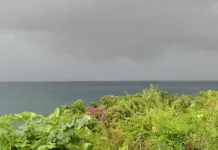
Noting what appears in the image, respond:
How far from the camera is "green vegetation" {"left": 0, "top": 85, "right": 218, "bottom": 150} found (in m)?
1.94

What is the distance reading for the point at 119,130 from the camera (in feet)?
23.6

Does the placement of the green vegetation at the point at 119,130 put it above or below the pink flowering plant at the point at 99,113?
above

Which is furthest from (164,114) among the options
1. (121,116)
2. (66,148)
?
(121,116)


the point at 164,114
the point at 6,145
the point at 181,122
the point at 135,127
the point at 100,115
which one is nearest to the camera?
the point at 6,145

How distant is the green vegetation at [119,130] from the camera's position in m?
1.94

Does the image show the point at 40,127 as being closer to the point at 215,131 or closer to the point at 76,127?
the point at 76,127

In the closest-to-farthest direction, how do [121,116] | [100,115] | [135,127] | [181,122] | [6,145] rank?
[6,145], [181,122], [135,127], [121,116], [100,115]

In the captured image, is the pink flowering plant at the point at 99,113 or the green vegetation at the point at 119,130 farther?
the pink flowering plant at the point at 99,113

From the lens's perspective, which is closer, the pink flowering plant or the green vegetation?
the green vegetation

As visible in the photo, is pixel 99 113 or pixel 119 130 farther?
pixel 99 113

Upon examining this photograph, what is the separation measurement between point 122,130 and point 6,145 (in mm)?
5338

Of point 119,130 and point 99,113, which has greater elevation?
point 119,130

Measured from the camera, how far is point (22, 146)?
1913 millimetres

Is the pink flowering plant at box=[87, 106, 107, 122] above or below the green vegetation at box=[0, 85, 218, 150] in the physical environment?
below
